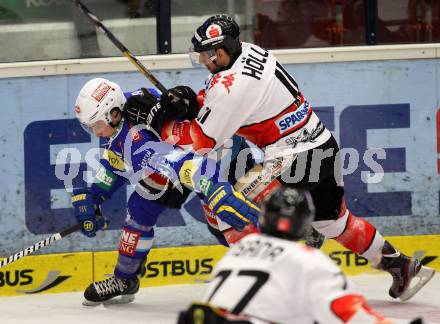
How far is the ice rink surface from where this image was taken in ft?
18.7

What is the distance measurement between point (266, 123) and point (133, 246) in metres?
0.92

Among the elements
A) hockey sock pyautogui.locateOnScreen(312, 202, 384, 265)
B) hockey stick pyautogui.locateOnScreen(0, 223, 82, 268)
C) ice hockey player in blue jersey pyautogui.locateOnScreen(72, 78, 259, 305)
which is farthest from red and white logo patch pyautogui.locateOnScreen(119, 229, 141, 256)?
hockey sock pyautogui.locateOnScreen(312, 202, 384, 265)

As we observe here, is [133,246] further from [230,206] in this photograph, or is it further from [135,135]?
[230,206]

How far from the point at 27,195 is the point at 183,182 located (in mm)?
1256

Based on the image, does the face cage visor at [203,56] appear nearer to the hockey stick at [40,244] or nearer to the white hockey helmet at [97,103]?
the white hockey helmet at [97,103]

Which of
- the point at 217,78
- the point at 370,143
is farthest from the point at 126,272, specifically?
the point at 370,143

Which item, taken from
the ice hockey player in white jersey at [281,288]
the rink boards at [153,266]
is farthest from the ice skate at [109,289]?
the ice hockey player in white jersey at [281,288]

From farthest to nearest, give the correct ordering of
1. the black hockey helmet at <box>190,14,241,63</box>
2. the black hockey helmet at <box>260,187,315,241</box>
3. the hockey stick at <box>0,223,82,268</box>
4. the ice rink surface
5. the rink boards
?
the rink boards
the hockey stick at <box>0,223,82,268</box>
the ice rink surface
the black hockey helmet at <box>190,14,241,63</box>
the black hockey helmet at <box>260,187,315,241</box>

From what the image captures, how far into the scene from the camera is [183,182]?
5520 millimetres

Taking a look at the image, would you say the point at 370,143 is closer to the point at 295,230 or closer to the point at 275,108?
the point at 275,108

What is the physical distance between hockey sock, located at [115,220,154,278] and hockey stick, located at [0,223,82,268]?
0.75 ft

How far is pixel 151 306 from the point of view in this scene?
6.05 metres

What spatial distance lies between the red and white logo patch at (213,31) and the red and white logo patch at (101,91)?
21.7 inches

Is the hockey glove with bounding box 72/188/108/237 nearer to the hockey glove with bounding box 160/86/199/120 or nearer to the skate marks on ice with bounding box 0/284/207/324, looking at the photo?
the skate marks on ice with bounding box 0/284/207/324
